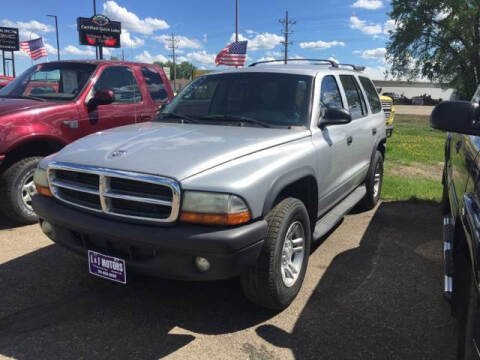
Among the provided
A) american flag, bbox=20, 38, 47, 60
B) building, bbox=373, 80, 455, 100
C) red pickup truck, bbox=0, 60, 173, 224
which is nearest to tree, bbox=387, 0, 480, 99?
american flag, bbox=20, 38, 47, 60

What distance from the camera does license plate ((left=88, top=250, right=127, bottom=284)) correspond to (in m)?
2.74

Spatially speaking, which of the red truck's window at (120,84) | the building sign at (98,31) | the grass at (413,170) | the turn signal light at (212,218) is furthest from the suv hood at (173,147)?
the building sign at (98,31)

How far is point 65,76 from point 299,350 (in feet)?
16.0

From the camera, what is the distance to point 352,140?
177 inches

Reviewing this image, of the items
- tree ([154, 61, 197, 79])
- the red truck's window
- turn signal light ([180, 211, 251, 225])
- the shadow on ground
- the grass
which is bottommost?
the shadow on ground

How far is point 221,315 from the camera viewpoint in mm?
3137

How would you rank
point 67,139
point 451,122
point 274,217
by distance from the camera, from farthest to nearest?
point 67,139 < point 274,217 < point 451,122

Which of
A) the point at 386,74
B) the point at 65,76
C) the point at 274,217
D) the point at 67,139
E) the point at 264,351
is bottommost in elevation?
the point at 264,351

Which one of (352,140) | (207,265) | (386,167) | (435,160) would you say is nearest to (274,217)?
(207,265)

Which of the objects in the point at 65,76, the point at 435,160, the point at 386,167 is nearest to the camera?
the point at 65,76

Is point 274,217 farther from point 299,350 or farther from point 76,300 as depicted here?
point 76,300

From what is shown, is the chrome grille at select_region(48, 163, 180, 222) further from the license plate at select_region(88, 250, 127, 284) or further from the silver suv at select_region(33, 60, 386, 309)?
the license plate at select_region(88, 250, 127, 284)

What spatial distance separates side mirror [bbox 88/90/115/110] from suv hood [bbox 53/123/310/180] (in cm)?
192

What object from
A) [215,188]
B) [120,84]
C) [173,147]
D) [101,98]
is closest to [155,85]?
[120,84]
